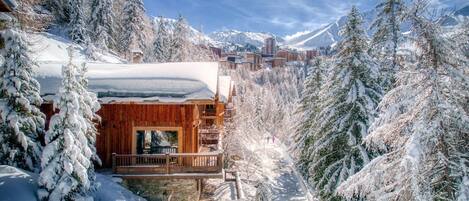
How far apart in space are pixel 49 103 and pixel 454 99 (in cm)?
1617

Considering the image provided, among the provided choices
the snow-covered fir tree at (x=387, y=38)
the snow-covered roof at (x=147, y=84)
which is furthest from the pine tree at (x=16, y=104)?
the snow-covered fir tree at (x=387, y=38)

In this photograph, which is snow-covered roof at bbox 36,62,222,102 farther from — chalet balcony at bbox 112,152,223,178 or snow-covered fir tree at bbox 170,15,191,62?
snow-covered fir tree at bbox 170,15,191,62

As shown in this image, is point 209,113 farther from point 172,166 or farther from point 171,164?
point 172,166

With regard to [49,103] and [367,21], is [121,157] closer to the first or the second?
[49,103]

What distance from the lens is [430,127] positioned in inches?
269

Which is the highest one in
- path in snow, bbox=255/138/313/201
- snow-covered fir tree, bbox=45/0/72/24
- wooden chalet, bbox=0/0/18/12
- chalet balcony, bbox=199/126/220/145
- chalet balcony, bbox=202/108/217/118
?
snow-covered fir tree, bbox=45/0/72/24

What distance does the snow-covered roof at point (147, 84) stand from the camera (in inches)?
680

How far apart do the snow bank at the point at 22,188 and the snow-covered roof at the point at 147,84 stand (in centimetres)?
396

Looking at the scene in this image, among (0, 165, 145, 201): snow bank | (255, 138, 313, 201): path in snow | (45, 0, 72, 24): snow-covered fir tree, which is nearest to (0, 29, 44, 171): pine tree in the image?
(0, 165, 145, 201): snow bank

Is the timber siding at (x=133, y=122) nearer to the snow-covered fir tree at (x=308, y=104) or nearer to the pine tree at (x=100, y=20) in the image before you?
the snow-covered fir tree at (x=308, y=104)

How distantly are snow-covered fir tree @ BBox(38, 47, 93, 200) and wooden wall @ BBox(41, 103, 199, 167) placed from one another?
4.18m

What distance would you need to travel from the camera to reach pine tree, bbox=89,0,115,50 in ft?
157

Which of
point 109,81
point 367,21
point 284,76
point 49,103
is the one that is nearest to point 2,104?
point 49,103

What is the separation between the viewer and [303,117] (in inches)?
1294
